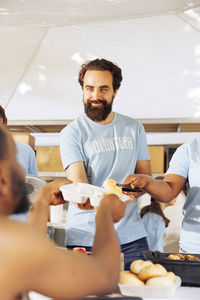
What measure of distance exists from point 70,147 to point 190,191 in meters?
0.62

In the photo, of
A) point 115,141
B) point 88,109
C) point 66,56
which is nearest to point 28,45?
point 66,56

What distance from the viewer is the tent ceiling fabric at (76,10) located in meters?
2.67

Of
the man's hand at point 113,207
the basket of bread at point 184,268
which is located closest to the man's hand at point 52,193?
the man's hand at point 113,207

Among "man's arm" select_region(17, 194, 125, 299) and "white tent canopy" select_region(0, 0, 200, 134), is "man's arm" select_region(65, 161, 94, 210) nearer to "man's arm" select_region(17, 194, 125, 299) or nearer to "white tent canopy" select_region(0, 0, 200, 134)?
→ "man's arm" select_region(17, 194, 125, 299)

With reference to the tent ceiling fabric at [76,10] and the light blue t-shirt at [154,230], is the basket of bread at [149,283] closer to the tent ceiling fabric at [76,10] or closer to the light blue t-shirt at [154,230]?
the tent ceiling fabric at [76,10]

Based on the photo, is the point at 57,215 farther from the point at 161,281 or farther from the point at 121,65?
the point at 161,281

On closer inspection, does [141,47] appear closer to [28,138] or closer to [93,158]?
[28,138]

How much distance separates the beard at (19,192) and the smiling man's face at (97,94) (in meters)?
1.30

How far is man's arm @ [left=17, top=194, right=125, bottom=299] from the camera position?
529 mm

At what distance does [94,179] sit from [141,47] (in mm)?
1847

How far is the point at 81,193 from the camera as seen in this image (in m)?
1.00

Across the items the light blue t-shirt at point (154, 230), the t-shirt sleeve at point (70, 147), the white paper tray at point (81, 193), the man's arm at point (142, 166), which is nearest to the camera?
the white paper tray at point (81, 193)

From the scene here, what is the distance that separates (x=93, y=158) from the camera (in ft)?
5.62

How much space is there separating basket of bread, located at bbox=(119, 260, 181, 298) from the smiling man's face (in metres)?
0.95
